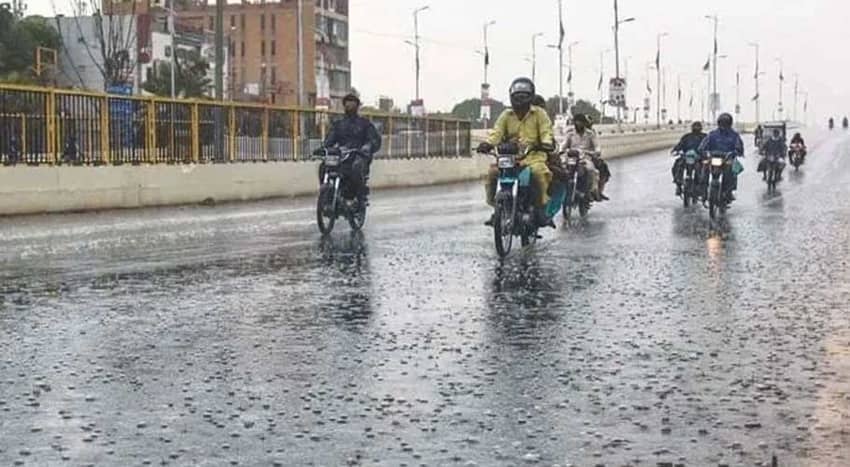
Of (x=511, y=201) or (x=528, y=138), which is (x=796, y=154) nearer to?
(x=528, y=138)

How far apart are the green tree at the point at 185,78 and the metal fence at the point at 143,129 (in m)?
61.1

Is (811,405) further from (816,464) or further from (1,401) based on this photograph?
(1,401)

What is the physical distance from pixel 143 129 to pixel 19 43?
201 feet

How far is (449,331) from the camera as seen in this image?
8.32 metres

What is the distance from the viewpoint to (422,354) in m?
7.46

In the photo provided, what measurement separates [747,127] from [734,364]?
139604mm

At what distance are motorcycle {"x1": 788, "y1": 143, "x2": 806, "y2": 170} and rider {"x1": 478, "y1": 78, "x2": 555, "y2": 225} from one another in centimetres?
3680

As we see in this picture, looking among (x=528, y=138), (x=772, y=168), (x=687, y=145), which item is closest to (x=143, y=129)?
(x=687, y=145)

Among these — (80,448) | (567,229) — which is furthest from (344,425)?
(567,229)

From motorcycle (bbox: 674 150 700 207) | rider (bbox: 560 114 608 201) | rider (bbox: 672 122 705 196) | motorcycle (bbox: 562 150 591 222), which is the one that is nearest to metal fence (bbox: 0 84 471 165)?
rider (bbox: 560 114 608 201)

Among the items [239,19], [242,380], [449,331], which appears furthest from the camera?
[239,19]

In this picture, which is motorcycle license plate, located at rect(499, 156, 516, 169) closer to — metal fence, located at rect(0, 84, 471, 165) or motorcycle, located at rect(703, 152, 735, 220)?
motorcycle, located at rect(703, 152, 735, 220)

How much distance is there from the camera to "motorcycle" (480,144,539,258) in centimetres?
1341

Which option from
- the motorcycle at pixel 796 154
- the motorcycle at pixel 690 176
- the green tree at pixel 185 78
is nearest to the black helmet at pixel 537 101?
the motorcycle at pixel 690 176
